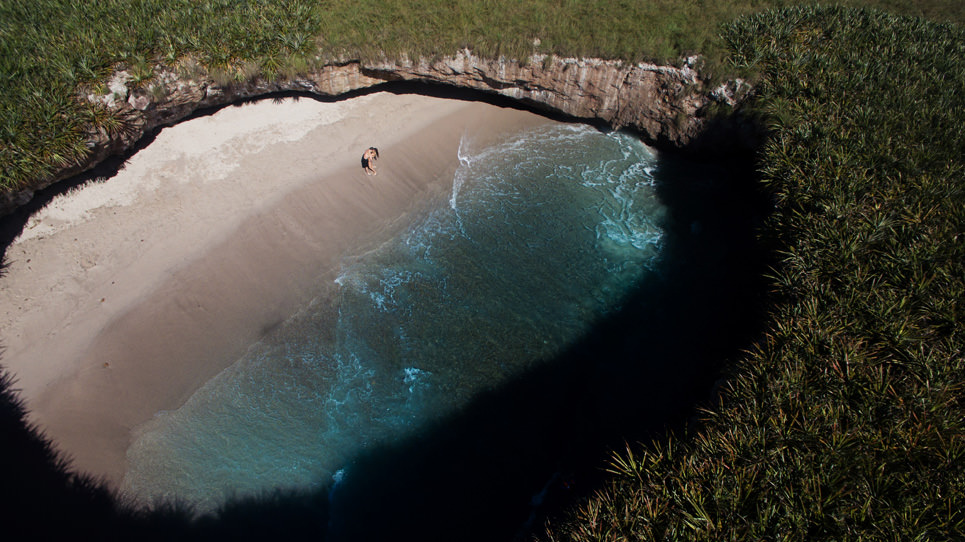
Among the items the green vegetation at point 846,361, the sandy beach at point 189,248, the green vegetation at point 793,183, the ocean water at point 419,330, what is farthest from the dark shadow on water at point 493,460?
the green vegetation at point 793,183

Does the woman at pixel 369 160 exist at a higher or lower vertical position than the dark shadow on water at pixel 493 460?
higher

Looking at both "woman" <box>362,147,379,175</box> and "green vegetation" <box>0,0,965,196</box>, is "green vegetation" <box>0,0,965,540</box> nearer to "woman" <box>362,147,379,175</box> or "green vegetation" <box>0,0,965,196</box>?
"green vegetation" <box>0,0,965,196</box>

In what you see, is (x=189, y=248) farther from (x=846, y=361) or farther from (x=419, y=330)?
(x=846, y=361)

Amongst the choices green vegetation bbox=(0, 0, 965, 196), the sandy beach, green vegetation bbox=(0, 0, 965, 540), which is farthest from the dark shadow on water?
green vegetation bbox=(0, 0, 965, 196)

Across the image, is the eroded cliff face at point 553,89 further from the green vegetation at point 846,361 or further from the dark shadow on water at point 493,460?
the dark shadow on water at point 493,460

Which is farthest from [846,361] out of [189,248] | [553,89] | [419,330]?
[189,248]
